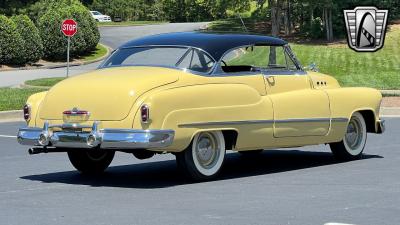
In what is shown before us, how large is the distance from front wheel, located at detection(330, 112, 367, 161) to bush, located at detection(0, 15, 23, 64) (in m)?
38.3

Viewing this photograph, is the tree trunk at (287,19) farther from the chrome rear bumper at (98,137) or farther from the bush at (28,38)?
the chrome rear bumper at (98,137)

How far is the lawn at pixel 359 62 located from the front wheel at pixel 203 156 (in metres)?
→ 20.7

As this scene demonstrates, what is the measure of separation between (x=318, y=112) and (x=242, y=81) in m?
1.37

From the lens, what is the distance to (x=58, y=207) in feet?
26.3

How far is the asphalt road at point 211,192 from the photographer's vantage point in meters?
7.46

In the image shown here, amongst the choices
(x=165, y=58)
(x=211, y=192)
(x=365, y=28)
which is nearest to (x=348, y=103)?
(x=165, y=58)

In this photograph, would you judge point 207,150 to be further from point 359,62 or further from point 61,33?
point 61,33

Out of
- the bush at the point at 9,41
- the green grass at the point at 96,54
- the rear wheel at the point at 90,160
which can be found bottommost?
the green grass at the point at 96,54

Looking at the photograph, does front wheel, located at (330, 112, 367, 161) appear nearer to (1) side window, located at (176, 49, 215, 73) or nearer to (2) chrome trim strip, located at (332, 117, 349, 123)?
(2) chrome trim strip, located at (332, 117, 349, 123)

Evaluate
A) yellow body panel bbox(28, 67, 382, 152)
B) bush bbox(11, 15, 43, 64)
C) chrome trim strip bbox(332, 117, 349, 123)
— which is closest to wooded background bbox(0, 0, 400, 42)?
bush bbox(11, 15, 43, 64)

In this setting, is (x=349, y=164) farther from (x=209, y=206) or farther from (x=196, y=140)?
(x=209, y=206)

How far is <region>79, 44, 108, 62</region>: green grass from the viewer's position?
177 feet

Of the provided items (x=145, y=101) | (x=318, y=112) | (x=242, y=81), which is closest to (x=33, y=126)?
(x=145, y=101)

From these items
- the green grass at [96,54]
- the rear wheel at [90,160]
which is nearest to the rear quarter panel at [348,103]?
the rear wheel at [90,160]
